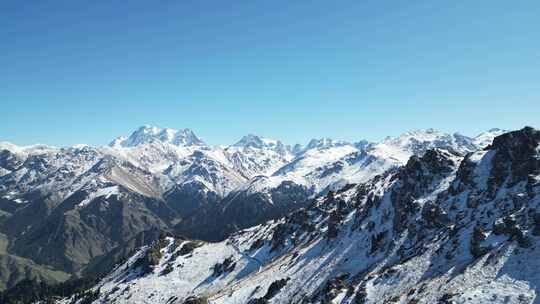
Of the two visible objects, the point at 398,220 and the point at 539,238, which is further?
the point at 398,220

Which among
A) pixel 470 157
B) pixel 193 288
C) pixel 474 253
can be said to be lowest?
pixel 193 288

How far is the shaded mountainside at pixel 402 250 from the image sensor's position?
219ft

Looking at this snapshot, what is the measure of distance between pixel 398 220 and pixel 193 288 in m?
Answer: 81.6

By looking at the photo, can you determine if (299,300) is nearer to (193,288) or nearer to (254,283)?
(254,283)

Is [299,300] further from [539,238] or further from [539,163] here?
[539,163]

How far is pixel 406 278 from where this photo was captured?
257 ft

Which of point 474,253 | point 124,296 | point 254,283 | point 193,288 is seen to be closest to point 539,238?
point 474,253

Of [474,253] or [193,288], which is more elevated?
[474,253]

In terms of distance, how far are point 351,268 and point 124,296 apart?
312ft

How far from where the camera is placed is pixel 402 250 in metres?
100

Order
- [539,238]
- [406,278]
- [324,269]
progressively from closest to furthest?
[539,238] < [406,278] < [324,269]

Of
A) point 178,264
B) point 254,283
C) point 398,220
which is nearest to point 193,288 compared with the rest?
point 178,264

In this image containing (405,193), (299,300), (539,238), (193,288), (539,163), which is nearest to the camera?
(539,238)

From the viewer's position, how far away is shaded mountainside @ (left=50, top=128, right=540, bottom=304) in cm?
6662
